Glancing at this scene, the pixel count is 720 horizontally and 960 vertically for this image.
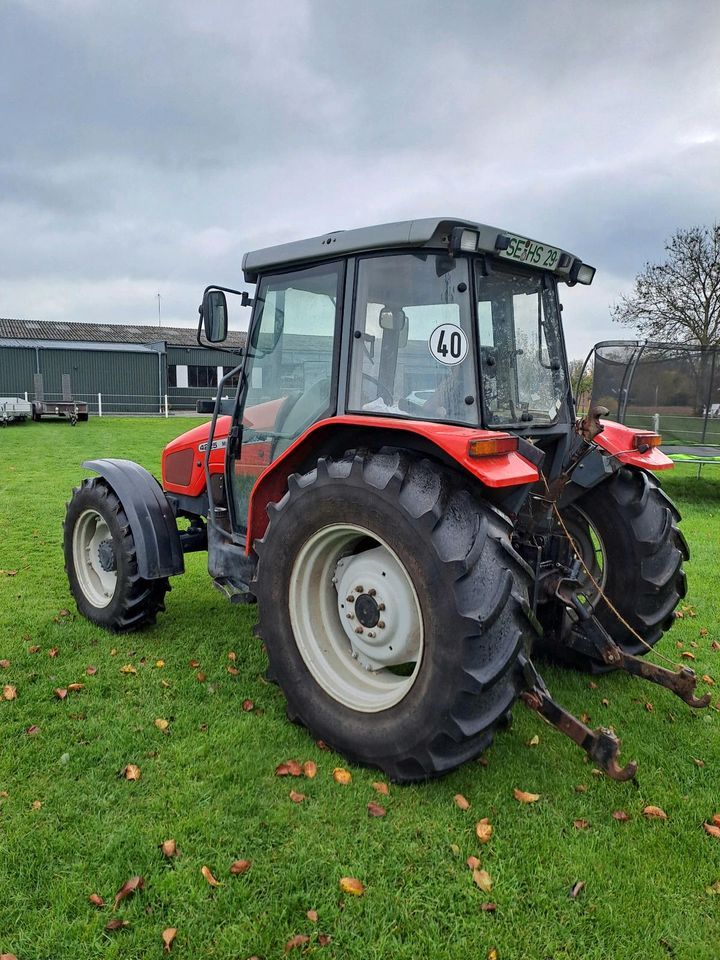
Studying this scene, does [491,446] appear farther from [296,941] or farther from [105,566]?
[105,566]

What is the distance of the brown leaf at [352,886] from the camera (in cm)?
227

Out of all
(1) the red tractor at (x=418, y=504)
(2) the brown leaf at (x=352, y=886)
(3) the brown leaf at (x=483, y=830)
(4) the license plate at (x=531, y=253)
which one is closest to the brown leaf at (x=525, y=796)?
(3) the brown leaf at (x=483, y=830)

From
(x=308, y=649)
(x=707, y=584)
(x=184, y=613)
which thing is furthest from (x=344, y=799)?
(x=707, y=584)

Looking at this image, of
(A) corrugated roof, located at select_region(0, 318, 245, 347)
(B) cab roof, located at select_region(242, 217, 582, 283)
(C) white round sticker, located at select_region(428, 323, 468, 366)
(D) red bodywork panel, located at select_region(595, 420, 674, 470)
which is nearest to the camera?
(B) cab roof, located at select_region(242, 217, 582, 283)

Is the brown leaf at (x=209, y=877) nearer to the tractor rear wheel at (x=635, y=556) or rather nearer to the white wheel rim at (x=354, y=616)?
the white wheel rim at (x=354, y=616)

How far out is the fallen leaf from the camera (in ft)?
7.55

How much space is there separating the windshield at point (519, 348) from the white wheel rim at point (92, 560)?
2991mm

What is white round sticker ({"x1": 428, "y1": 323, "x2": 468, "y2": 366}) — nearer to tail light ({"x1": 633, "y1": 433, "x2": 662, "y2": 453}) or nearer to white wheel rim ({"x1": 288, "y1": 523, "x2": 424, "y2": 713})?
white wheel rim ({"x1": 288, "y1": 523, "x2": 424, "y2": 713})

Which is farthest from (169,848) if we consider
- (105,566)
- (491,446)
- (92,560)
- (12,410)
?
(12,410)

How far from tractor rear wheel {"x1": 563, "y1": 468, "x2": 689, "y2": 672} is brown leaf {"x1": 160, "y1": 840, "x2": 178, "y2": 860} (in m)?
2.38

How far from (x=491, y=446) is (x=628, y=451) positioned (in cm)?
151

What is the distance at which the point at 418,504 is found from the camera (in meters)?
2.60

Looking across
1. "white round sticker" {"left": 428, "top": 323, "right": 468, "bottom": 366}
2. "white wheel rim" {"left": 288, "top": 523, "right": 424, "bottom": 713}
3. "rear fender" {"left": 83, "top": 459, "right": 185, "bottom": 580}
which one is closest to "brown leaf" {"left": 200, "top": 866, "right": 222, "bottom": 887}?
"white wheel rim" {"left": 288, "top": 523, "right": 424, "bottom": 713}

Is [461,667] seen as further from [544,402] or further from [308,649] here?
[544,402]
